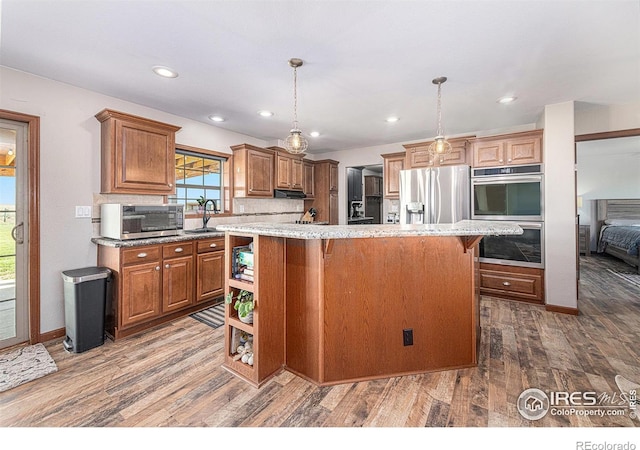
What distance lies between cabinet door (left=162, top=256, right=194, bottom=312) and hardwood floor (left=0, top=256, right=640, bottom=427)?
14.5 inches

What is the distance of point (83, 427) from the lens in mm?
1627

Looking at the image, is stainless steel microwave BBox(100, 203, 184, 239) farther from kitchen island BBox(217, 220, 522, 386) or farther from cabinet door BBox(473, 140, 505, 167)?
cabinet door BBox(473, 140, 505, 167)

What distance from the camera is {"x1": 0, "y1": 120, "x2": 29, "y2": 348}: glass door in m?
2.52

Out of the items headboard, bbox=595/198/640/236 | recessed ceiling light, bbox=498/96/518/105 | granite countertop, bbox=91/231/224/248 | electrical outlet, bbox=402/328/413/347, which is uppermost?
recessed ceiling light, bbox=498/96/518/105

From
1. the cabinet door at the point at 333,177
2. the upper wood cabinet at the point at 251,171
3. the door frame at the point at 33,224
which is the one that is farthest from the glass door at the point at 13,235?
the cabinet door at the point at 333,177

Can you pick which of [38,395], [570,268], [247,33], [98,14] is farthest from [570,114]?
[38,395]

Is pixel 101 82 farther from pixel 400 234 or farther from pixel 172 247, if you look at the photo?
pixel 400 234

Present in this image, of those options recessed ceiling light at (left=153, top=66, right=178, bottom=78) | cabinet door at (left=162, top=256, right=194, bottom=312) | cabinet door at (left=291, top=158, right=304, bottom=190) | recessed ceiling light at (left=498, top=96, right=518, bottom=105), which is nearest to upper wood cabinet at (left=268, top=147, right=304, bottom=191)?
cabinet door at (left=291, top=158, right=304, bottom=190)

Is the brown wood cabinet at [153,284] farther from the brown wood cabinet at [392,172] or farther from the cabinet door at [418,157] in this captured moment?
the cabinet door at [418,157]

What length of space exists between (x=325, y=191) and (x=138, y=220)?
3.52 m

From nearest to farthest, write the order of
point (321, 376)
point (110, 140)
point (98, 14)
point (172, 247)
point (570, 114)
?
point (98, 14) < point (321, 376) < point (110, 140) < point (172, 247) < point (570, 114)

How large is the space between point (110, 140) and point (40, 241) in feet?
3.69

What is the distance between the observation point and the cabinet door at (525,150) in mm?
3617

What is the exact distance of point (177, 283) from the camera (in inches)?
125
